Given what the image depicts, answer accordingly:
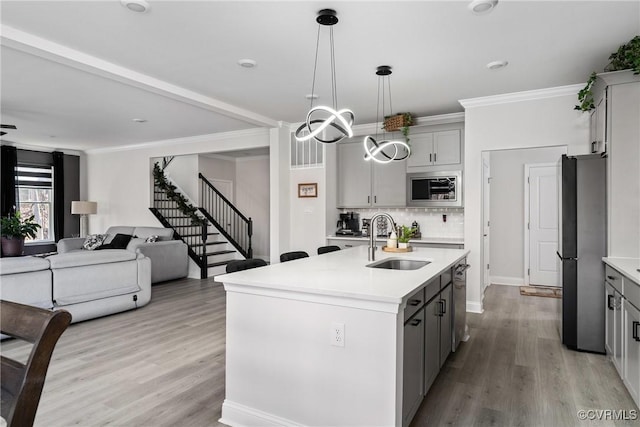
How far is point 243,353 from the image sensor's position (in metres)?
2.36

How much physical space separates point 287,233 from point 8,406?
5.47 meters

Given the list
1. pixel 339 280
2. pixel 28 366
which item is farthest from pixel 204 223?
pixel 28 366

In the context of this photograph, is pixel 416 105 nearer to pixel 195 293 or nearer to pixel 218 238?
pixel 195 293

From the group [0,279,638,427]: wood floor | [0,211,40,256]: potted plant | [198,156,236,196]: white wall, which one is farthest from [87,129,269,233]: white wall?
[0,279,638,427]: wood floor

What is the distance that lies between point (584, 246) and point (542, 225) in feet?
10.4

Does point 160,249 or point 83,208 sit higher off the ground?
point 83,208

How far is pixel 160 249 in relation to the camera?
265 inches

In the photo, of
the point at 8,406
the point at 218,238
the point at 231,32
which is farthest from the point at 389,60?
the point at 218,238

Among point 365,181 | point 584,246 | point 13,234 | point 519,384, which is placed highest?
point 365,181

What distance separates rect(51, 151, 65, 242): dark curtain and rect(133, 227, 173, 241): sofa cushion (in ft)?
7.63

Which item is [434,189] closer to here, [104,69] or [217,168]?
[104,69]

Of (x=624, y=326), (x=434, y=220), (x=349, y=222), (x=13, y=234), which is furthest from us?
(x=13, y=234)

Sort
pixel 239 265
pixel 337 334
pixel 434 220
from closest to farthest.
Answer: pixel 337 334, pixel 239 265, pixel 434 220

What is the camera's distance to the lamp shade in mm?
8469
